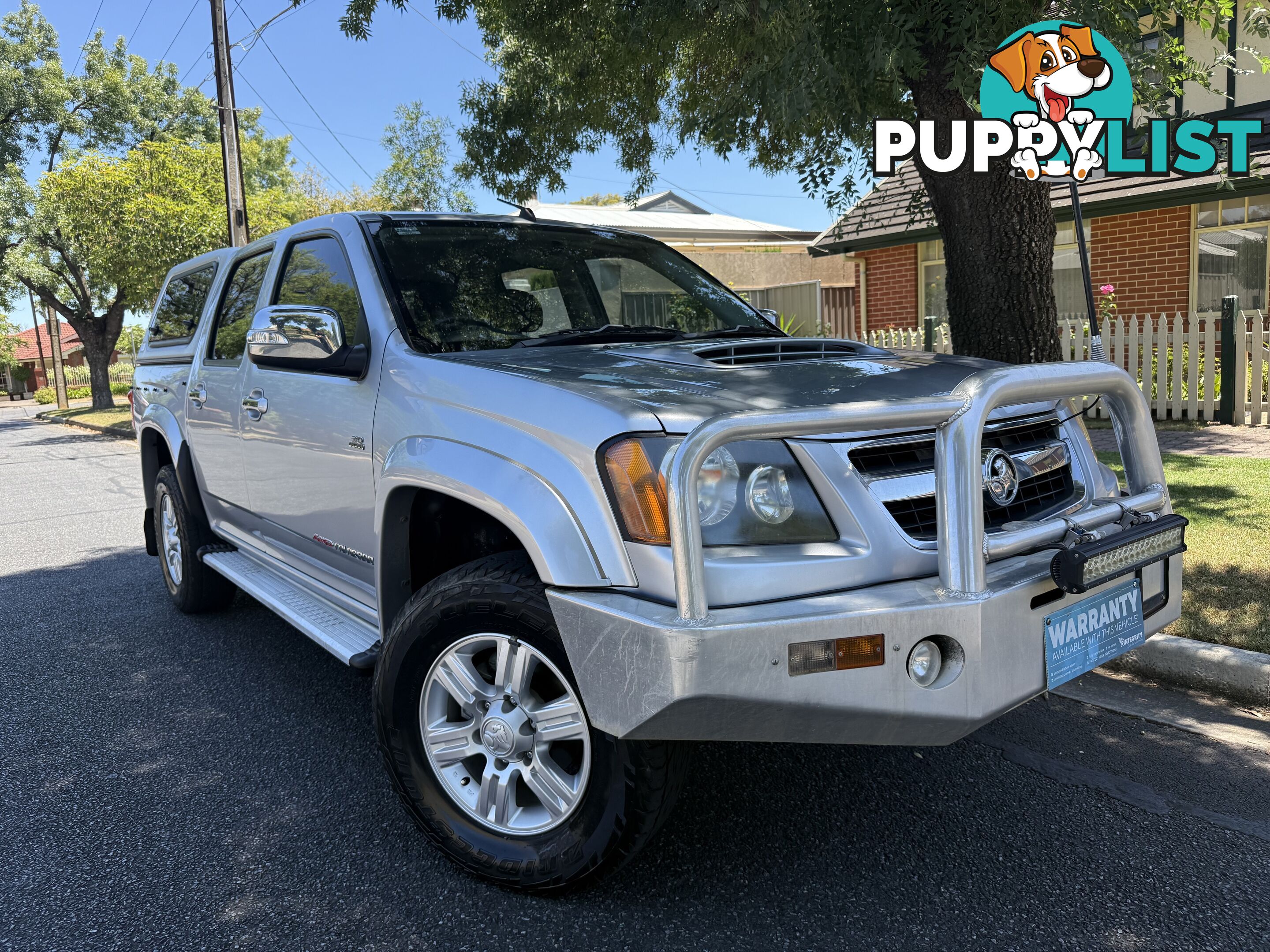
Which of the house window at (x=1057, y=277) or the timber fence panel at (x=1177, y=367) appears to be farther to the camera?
the house window at (x=1057, y=277)

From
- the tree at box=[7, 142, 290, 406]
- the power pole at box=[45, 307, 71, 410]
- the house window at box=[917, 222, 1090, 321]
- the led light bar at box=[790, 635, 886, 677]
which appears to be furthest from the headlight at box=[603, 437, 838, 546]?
the power pole at box=[45, 307, 71, 410]

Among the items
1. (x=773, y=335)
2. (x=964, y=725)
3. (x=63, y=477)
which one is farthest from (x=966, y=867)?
(x=63, y=477)

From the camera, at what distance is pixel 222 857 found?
2.80 m

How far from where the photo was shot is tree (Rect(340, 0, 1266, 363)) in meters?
4.62

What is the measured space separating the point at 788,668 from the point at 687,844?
39.3 inches

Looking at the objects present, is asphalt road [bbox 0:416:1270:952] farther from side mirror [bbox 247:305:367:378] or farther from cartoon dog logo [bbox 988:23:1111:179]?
cartoon dog logo [bbox 988:23:1111:179]

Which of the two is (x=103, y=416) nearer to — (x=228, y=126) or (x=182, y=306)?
(x=228, y=126)

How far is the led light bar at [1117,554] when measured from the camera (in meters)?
2.27

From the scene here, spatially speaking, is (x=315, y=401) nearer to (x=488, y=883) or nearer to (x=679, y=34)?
(x=488, y=883)

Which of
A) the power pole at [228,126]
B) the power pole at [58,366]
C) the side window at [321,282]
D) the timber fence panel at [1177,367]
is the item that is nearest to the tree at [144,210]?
the power pole at [228,126]

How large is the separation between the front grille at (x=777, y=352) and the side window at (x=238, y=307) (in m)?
2.32

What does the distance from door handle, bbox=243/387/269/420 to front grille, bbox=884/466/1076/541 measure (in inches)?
102

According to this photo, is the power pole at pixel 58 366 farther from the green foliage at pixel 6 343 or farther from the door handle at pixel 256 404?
the door handle at pixel 256 404

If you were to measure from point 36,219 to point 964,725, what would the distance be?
3027 cm
